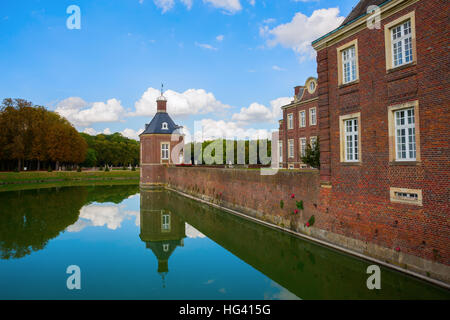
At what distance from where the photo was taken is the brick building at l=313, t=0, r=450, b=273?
7.18 m

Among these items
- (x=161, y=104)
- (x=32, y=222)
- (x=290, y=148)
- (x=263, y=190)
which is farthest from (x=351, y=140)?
(x=161, y=104)

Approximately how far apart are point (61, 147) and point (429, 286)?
170ft

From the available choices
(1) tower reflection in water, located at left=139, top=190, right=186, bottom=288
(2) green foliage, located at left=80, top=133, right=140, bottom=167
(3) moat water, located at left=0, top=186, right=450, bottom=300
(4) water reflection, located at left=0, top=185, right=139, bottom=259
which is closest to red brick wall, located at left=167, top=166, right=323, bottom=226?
(3) moat water, located at left=0, top=186, right=450, bottom=300

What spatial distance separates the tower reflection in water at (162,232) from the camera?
1116 centimetres

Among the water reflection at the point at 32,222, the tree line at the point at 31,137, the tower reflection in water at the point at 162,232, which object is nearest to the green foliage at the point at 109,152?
the tree line at the point at 31,137

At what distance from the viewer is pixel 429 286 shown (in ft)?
23.0

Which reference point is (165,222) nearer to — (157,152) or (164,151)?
(157,152)

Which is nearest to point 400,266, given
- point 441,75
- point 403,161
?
point 403,161

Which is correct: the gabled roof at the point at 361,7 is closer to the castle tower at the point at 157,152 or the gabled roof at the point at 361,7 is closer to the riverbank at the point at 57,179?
the castle tower at the point at 157,152

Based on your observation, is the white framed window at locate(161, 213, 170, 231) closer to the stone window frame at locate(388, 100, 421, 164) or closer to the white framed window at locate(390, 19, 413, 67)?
the stone window frame at locate(388, 100, 421, 164)

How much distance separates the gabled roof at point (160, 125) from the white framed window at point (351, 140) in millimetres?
28990

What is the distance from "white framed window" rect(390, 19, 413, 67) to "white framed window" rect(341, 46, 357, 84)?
54.9 inches

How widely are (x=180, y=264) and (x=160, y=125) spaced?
1148 inches
